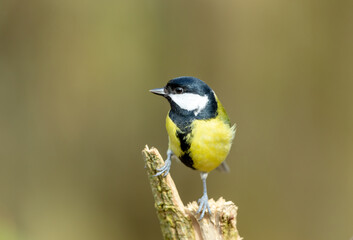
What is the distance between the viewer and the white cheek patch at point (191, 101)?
1.88 metres

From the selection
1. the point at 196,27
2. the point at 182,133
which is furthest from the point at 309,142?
the point at 182,133

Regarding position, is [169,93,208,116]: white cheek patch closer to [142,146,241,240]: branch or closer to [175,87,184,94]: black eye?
[175,87,184,94]: black eye

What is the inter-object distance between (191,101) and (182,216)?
50 centimetres

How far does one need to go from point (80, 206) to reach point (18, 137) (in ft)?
2.48

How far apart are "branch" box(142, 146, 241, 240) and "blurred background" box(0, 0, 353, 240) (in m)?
1.70

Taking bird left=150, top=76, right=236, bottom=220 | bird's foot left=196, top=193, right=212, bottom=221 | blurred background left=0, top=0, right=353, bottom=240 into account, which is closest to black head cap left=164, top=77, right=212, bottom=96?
bird left=150, top=76, right=236, bottom=220

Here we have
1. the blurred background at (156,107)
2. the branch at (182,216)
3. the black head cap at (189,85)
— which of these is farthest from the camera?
the blurred background at (156,107)

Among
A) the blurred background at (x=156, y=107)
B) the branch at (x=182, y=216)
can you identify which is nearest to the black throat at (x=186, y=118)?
the branch at (x=182, y=216)

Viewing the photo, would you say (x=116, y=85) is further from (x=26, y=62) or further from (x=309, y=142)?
(x=309, y=142)

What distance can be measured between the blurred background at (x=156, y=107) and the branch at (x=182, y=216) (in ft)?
5.57

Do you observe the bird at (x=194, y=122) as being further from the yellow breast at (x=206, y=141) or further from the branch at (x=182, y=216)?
the branch at (x=182, y=216)

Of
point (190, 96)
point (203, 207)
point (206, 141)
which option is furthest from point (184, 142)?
point (203, 207)

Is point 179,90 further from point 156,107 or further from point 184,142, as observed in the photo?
point 156,107

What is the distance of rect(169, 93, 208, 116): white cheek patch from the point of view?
1.88m
